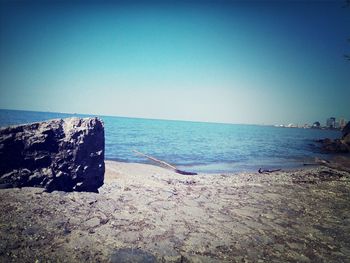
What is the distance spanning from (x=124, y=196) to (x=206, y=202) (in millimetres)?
2693

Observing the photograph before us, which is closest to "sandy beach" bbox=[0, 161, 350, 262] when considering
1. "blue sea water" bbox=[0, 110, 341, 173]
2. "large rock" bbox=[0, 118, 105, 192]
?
"large rock" bbox=[0, 118, 105, 192]

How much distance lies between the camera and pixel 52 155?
6.90 meters

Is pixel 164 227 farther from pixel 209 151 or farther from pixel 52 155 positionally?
pixel 209 151

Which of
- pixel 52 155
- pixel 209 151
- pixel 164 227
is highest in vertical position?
pixel 52 155

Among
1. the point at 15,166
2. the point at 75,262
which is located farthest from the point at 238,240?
the point at 15,166

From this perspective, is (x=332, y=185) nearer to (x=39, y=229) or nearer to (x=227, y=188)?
(x=227, y=188)

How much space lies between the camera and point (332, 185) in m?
10.7

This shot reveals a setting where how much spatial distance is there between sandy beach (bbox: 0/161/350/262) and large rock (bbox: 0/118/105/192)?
46 cm

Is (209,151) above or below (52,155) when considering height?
below

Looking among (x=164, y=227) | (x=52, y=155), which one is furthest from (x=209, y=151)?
(x=164, y=227)

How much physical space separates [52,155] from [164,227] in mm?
4267

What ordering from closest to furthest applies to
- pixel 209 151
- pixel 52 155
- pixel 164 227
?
pixel 164 227 → pixel 52 155 → pixel 209 151

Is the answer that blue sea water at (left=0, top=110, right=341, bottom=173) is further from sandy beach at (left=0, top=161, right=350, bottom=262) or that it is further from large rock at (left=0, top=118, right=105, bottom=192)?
sandy beach at (left=0, top=161, right=350, bottom=262)

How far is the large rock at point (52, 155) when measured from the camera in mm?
6488
